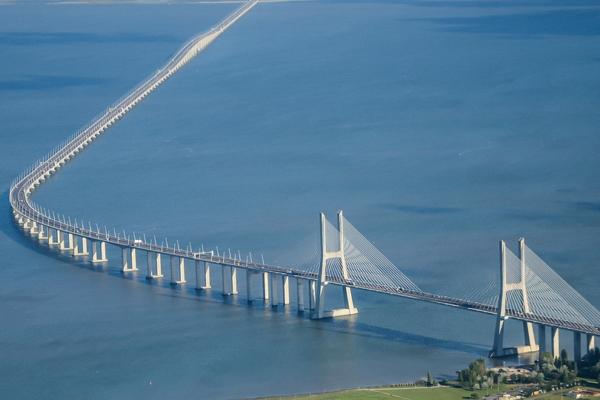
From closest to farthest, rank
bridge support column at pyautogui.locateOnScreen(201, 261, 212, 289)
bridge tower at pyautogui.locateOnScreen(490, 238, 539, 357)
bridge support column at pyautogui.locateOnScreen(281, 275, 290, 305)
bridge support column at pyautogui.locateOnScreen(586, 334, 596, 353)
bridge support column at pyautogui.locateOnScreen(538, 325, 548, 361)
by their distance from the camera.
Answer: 1. bridge support column at pyautogui.locateOnScreen(586, 334, 596, 353)
2. bridge support column at pyautogui.locateOnScreen(538, 325, 548, 361)
3. bridge tower at pyautogui.locateOnScreen(490, 238, 539, 357)
4. bridge support column at pyautogui.locateOnScreen(281, 275, 290, 305)
5. bridge support column at pyautogui.locateOnScreen(201, 261, 212, 289)

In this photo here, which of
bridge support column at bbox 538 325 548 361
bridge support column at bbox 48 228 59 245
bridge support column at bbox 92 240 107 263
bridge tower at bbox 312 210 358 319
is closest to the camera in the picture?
bridge support column at bbox 538 325 548 361

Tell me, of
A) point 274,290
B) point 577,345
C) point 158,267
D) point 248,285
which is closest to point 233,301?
point 248,285

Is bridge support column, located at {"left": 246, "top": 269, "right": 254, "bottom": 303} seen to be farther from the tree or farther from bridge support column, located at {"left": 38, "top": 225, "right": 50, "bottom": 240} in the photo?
bridge support column, located at {"left": 38, "top": 225, "right": 50, "bottom": 240}

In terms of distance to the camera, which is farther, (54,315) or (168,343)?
(54,315)

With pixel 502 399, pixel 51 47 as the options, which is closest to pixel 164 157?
pixel 502 399

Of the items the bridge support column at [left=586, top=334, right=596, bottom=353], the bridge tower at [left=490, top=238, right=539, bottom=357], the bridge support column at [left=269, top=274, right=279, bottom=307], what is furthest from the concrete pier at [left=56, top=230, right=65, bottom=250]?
the bridge support column at [left=586, top=334, right=596, bottom=353]

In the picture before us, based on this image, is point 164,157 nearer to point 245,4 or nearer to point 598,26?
point 598,26
